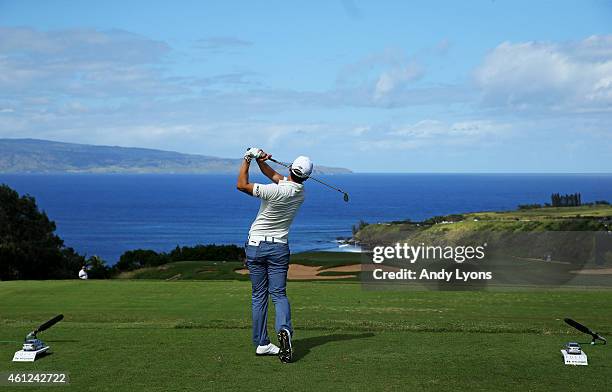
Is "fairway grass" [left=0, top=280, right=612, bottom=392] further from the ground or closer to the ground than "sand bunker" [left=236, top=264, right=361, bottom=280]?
further from the ground

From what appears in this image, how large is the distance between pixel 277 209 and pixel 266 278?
77cm

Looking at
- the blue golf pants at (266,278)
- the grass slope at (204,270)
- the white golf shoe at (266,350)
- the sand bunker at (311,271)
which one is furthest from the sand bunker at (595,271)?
the grass slope at (204,270)

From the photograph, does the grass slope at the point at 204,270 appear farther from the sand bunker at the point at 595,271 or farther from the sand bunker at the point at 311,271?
the sand bunker at the point at 595,271

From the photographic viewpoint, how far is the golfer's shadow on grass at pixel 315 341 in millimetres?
8367

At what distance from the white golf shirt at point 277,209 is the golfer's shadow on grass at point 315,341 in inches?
47.8

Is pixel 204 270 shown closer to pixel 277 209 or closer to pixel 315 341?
pixel 315 341

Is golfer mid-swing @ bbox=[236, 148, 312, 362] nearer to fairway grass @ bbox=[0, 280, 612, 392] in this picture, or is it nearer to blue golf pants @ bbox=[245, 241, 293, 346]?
blue golf pants @ bbox=[245, 241, 293, 346]

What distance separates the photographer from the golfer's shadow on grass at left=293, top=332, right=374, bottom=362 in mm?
8367

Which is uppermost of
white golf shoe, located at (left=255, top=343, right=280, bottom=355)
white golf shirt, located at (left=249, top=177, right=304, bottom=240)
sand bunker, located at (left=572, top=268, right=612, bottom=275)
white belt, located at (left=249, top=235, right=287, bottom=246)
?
white golf shirt, located at (left=249, top=177, right=304, bottom=240)

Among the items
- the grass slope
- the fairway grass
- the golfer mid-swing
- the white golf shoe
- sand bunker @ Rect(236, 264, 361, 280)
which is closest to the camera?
the fairway grass

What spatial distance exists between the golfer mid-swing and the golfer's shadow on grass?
29 centimetres

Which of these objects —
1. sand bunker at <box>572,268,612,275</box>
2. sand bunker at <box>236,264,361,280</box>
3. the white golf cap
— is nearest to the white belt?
the white golf cap

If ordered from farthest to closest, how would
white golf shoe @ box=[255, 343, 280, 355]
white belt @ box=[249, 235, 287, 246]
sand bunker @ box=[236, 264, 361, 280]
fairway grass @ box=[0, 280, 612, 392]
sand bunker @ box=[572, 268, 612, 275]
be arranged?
sand bunker @ box=[236, 264, 361, 280], sand bunker @ box=[572, 268, 612, 275], white belt @ box=[249, 235, 287, 246], white golf shoe @ box=[255, 343, 280, 355], fairway grass @ box=[0, 280, 612, 392]

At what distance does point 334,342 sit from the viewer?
29.6 feet
